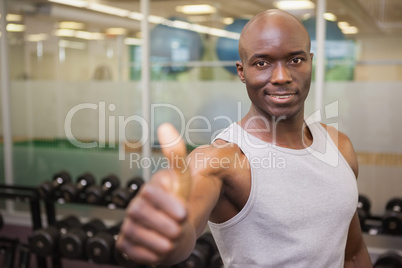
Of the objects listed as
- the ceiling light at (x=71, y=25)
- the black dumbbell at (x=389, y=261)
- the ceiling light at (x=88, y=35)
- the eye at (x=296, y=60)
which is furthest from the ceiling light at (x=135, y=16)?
the eye at (x=296, y=60)

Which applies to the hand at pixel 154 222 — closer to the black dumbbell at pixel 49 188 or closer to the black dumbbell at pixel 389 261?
the black dumbbell at pixel 389 261

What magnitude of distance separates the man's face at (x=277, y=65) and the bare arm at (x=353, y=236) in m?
0.24

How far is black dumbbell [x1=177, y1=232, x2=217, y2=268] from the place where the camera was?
249 cm

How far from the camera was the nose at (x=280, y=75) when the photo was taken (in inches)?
35.7

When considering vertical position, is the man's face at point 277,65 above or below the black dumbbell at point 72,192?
above

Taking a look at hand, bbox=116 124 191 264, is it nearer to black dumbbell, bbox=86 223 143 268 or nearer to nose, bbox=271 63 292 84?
nose, bbox=271 63 292 84

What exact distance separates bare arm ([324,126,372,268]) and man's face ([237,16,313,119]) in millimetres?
243

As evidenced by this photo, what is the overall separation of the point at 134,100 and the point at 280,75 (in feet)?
10.1

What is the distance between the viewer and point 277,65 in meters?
0.93

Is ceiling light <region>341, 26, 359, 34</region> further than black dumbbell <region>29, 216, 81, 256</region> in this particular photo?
Yes

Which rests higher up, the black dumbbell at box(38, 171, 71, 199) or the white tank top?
the white tank top

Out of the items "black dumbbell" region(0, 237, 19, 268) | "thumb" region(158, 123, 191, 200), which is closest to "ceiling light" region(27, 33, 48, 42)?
"black dumbbell" region(0, 237, 19, 268)

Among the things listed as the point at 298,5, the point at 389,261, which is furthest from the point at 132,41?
the point at 389,261

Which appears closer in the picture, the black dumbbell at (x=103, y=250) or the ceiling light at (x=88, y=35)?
the black dumbbell at (x=103, y=250)
